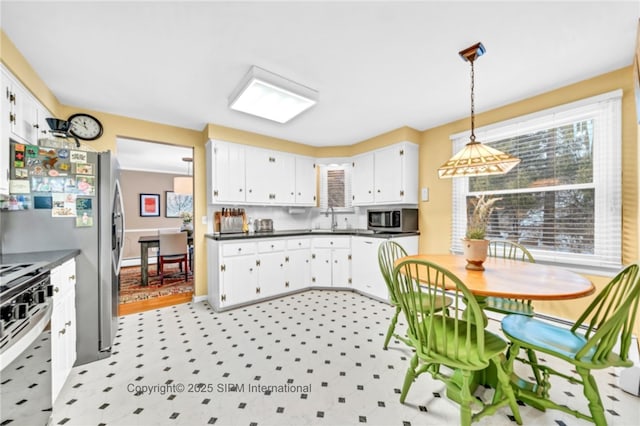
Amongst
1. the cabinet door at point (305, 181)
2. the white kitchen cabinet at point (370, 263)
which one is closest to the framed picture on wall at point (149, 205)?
the cabinet door at point (305, 181)

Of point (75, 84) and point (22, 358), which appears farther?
point (75, 84)

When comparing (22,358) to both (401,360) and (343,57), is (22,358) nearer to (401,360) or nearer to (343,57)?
(401,360)

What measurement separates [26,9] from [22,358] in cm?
196

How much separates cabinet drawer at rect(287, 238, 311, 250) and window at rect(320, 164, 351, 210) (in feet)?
3.11

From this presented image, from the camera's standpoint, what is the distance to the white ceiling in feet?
5.08

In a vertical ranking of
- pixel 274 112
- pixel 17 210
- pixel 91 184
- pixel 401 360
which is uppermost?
pixel 274 112

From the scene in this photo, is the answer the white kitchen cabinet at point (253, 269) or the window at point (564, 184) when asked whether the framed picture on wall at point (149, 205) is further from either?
the window at point (564, 184)

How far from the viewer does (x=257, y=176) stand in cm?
380

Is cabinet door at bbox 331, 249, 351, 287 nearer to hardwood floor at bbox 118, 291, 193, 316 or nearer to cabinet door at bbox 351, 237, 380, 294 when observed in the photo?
cabinet door at bbox 351, 237, 380, 294

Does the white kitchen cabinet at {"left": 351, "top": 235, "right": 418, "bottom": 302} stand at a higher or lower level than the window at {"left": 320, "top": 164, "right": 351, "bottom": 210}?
lower

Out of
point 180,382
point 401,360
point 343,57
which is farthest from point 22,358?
point 343,57

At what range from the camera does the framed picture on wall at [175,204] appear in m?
7.12

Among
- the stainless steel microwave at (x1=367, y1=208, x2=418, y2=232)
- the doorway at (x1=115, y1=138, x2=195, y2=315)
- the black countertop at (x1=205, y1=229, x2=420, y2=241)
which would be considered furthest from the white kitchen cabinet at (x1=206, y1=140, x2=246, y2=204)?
the stainless steel microwave at (x1=367, y1=208, x2=418, y2=232)

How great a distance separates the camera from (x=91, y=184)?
213 cm
